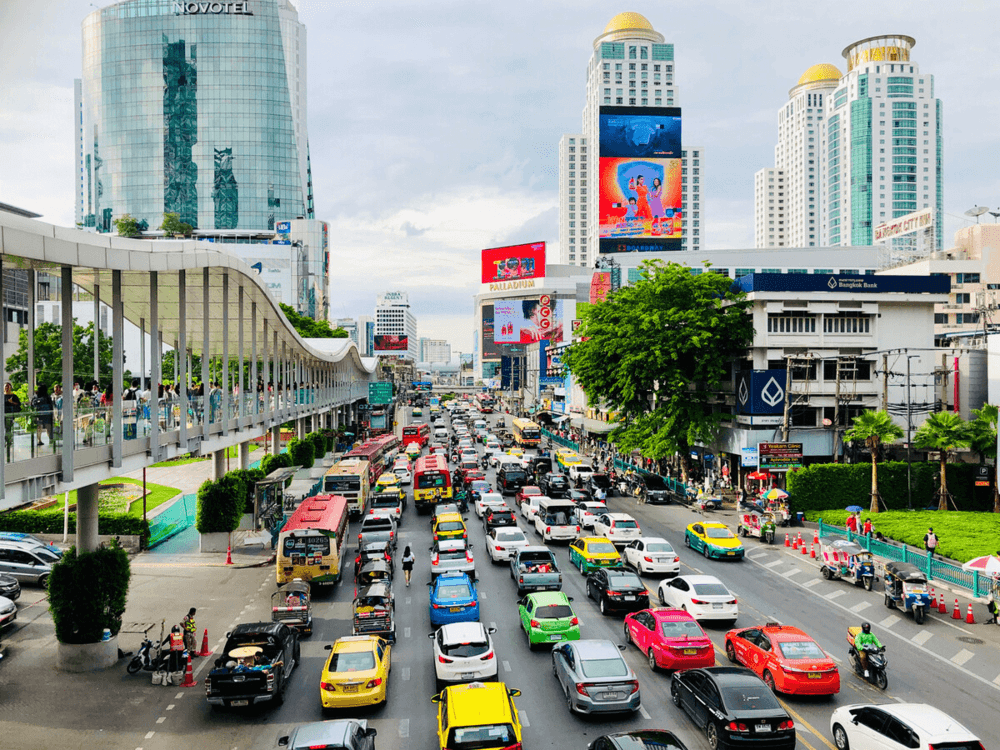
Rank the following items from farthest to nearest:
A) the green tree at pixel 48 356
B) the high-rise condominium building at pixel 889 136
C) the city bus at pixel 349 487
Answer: the high-rise condominium building at pixel 889 136 < the green tree at pixel 48 356 < the city bus at pixel 349 487

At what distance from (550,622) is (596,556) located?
7868 millimetres

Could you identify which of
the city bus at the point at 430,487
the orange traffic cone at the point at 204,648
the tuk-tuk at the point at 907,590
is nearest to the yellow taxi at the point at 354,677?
the orange traffic cone at the point at 204,648

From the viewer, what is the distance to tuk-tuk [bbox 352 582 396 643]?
20.2 meters

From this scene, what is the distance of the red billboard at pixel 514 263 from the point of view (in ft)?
589

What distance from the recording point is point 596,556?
2717 centimetres

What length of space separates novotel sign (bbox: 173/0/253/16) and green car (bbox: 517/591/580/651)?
579 ft

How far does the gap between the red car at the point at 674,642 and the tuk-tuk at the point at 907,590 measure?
8105 millimetres

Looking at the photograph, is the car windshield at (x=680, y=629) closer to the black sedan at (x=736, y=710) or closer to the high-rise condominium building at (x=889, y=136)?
the black sedan at (x=736, y=710)

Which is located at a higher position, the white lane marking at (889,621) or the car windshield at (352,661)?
the car windshield at (352,661)

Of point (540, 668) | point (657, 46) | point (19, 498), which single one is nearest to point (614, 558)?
point (540, 668)

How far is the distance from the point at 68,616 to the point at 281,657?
603cm

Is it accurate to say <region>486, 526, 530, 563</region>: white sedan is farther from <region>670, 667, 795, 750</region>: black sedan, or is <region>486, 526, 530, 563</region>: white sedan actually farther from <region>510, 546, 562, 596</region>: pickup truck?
<region>670, 667, 795, 750</region>: black sedan

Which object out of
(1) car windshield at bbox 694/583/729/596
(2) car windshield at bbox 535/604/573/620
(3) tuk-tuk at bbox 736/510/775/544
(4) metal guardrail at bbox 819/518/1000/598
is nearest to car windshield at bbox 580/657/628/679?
(2) car windshield at bbox 535/604/573/620

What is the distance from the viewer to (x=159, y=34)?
166000mm
